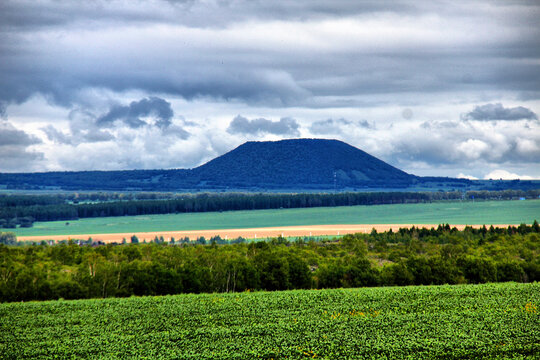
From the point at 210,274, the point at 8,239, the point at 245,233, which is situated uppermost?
the point at 210,274

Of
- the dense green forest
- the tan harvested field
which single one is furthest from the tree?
the dense green forest

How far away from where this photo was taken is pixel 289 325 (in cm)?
4991

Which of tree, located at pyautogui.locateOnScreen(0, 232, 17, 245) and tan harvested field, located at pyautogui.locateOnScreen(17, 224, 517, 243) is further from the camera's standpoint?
tan harvested field, located at pyautogui.locateOnScreen(17, 224, 517, 243)

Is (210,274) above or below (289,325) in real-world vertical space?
above

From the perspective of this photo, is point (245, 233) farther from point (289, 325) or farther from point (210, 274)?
point (289, 325)

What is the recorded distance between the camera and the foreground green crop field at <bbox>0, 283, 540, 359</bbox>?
42.8 m

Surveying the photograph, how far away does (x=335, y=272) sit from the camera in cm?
8469

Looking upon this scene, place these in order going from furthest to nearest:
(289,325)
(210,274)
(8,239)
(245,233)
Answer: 1. (245,233)
2. (8,239)
3. (210,274)
4. (289,325)

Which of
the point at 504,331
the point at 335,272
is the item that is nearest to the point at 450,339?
the point at 504,331

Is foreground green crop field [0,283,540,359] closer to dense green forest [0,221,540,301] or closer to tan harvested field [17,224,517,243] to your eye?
dense green forest [0,221,540,301]

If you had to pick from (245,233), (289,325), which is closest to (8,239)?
(245,233)

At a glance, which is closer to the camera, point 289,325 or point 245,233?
point 289,325

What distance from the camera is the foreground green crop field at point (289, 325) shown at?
42.8 meters

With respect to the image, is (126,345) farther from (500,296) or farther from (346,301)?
(500,296)
